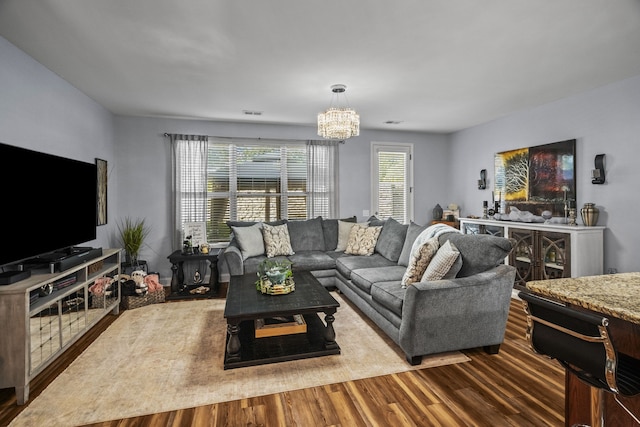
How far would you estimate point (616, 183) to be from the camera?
3.79m

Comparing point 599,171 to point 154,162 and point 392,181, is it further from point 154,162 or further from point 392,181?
point 154,162

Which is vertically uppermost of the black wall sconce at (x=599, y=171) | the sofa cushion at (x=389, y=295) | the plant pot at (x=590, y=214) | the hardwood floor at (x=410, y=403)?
the black wall sconce at (x=599, y=171)

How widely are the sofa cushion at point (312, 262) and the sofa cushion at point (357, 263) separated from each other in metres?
0.14

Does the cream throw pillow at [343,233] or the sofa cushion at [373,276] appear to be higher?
the cream throw pillow at [343,233]

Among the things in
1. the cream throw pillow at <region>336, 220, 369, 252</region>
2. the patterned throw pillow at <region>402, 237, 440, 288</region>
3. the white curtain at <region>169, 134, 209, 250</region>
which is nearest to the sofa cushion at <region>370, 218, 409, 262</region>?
the cream throw pillow at <region>336, 220, 369, 252</region>

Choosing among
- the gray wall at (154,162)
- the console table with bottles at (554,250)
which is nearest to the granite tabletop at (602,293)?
the console table with bottles at (554,250)

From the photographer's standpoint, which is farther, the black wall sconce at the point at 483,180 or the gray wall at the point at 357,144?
the black wall sconce at the point at 483,180

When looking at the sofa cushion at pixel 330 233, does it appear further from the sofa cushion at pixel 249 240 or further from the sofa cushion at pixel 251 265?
the sofa cushion at pixel 251 265

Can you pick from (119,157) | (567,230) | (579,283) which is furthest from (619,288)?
(119,157)

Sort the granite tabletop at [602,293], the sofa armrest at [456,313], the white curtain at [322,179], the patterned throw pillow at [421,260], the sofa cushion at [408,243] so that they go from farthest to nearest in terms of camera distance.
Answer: the white curtain at [322,179] → the sofa cushion at [408,243] → the patterned throw pillow at [421,260] → the sofa armrest at [456,313] → the granite tabletop at [602,293]

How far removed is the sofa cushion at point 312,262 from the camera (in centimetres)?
458

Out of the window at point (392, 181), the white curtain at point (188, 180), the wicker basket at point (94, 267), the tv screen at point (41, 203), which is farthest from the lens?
the window at point (392, 181)

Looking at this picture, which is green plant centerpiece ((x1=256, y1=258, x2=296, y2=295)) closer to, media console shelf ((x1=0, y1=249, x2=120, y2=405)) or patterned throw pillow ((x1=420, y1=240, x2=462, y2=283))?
patterned throw pillow ((x1=420, y1=240, x2=462, y2=283))

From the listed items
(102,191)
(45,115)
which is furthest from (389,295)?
(102,191)
